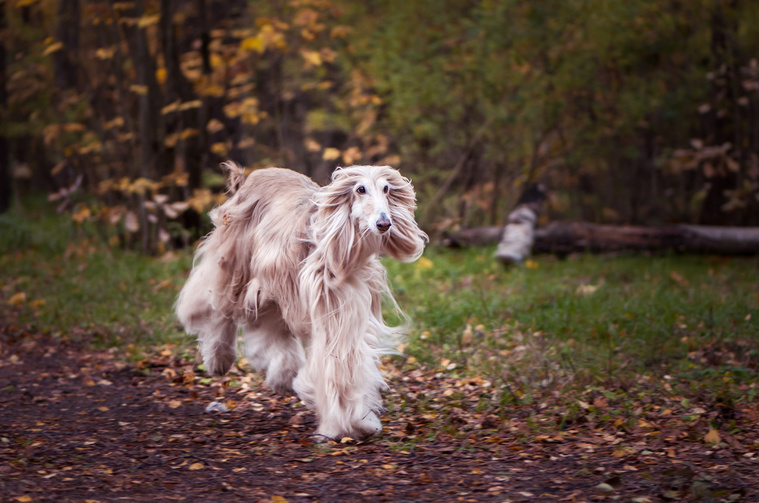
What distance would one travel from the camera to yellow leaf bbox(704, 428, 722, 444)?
4.30 m

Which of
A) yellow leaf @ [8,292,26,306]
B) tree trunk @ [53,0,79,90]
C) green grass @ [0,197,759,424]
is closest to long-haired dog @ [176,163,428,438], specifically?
green grass @ [0,197,759,424]

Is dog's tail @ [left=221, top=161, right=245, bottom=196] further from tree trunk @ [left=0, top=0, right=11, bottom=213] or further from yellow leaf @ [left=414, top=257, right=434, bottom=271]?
tree trunk @ [left=0, top=0, right=11, bottom=213]

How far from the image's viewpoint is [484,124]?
1150 centimetres

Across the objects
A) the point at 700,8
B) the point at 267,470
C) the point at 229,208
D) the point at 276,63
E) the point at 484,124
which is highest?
the point at 700,8

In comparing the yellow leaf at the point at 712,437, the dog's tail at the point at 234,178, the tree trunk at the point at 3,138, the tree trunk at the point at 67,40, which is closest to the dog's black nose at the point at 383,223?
the dog's tail at the point at 234,178

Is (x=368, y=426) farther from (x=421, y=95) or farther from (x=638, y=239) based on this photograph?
(x=421, y=95)

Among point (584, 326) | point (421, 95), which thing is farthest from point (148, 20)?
point (584, 326)

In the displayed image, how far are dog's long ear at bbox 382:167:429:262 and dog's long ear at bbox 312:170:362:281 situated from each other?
0.60 feet

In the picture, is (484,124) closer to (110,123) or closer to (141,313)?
(110,123)

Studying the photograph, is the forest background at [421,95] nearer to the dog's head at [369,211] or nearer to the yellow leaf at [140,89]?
the yellow leaf at [140,89]

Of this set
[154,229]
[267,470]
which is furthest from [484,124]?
[267,470]

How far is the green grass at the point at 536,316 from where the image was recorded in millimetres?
5336

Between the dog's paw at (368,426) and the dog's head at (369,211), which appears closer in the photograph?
the dog's head at (369,211)

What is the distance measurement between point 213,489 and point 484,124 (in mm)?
8559
